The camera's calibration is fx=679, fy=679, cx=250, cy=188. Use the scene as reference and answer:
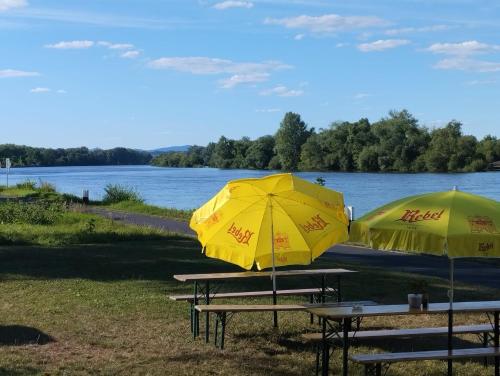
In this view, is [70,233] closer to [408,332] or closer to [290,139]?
[408,332]

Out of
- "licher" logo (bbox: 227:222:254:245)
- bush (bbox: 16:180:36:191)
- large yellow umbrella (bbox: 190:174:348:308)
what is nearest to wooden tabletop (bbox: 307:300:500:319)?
large yellow umbrella (bbox: 190:174:348:308)

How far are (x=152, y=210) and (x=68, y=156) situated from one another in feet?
396

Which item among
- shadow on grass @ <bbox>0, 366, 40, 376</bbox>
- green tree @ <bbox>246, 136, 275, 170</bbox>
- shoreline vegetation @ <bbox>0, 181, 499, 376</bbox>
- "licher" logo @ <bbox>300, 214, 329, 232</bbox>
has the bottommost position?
shoreline vegetation @ <bbox>0, 181, 499, 376</bbox>

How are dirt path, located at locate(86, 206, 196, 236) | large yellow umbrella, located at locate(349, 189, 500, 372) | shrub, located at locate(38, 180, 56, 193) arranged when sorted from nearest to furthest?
large yellow umbrella, located at locate(349, 189, 500, 372) < dirt path, located at locate(86, 206, 196, 236) < shrub, located at locate(38, 180, 56, 193)

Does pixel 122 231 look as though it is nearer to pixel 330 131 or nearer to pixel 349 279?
pixel 349 279

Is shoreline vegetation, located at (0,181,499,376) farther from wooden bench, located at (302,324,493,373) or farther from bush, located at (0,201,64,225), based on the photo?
bush, located at (0,201,64,225)

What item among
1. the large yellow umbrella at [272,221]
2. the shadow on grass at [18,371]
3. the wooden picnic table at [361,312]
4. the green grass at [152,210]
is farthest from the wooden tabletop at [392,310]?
the green grass at [152,210]

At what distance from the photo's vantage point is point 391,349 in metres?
6.91

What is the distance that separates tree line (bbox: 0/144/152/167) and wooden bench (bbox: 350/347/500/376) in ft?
356

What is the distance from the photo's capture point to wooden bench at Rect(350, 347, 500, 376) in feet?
17.0

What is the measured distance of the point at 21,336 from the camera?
721 cm

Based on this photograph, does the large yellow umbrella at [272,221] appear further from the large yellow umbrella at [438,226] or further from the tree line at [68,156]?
the tree line at [68,156]

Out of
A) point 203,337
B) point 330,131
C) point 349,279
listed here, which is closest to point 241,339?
point 203,337

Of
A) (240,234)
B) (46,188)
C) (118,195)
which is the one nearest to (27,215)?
(118,195)
